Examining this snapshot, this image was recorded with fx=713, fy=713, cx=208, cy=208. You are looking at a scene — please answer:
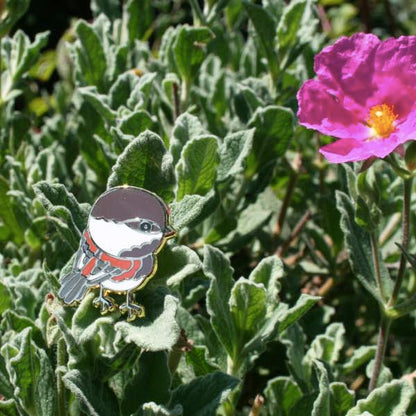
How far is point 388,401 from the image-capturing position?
118 cm

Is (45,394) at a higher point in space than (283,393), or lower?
higher

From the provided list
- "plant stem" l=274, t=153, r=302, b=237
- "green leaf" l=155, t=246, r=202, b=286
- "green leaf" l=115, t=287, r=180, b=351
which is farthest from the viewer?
"plant stem" l=274, t=153, r=302, b=237

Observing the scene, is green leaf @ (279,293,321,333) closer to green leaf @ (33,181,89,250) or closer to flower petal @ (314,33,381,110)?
green leaf @ (33,181,89,250)

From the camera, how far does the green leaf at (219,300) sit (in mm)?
1272

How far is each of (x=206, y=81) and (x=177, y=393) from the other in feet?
4.00

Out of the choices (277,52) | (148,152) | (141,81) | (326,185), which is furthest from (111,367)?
(326,185)

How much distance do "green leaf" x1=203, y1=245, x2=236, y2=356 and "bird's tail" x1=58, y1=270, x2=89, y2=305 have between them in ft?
0.92

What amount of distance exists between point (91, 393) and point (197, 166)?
46 centimetres

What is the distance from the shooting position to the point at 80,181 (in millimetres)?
1938

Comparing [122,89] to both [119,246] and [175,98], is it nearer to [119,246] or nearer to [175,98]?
[175,98]

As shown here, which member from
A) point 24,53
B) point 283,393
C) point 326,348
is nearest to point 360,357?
point 326,348

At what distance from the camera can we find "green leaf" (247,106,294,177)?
160 centimetres

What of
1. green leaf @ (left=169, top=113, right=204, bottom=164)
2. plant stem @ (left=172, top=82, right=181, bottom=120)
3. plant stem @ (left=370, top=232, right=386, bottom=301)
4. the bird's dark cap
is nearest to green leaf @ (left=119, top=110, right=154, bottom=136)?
green leaf @ (left=169, top=113, right=204, bottom=164)

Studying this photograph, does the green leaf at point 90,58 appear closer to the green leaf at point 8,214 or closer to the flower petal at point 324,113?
the green leaf at point 8,214
